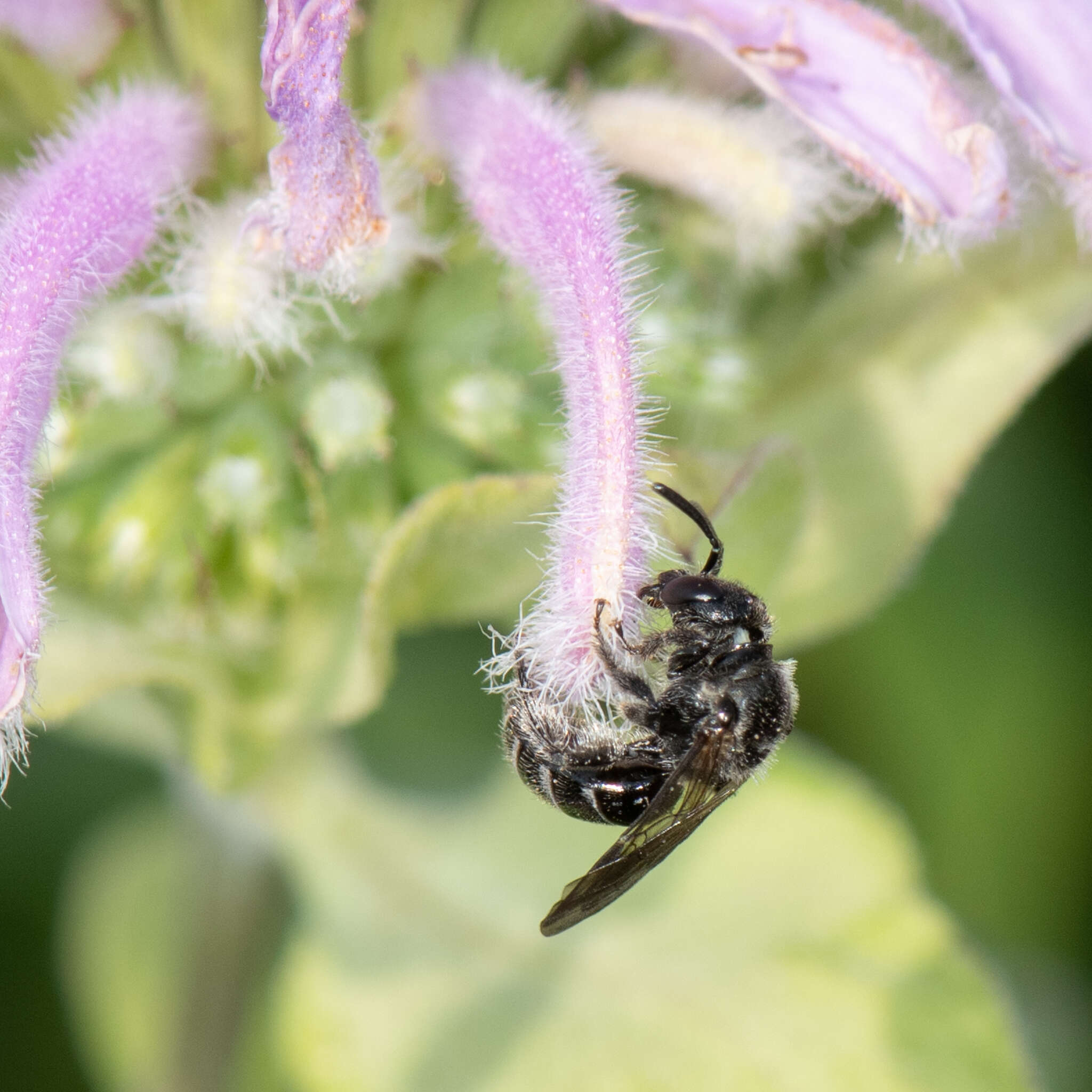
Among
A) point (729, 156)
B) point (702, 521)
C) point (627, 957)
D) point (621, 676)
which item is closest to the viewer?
point (621, 676)

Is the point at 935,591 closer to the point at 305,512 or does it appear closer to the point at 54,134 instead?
the point at 305,512

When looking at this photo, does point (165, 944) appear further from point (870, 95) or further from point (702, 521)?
point (870, 95)

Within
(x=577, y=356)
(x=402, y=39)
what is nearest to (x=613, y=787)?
(x=577, y=356)

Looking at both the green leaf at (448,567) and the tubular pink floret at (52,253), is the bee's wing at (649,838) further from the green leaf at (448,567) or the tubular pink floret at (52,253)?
the tubular pink floret at (52,253)

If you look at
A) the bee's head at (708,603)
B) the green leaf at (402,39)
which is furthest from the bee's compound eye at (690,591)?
the green leaf at (402,39)

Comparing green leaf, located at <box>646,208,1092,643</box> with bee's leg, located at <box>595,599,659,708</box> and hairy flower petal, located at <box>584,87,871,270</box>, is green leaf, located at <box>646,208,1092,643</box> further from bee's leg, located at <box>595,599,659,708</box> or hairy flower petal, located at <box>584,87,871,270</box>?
bee's leg, located at <box>595,599,659,708</box>
